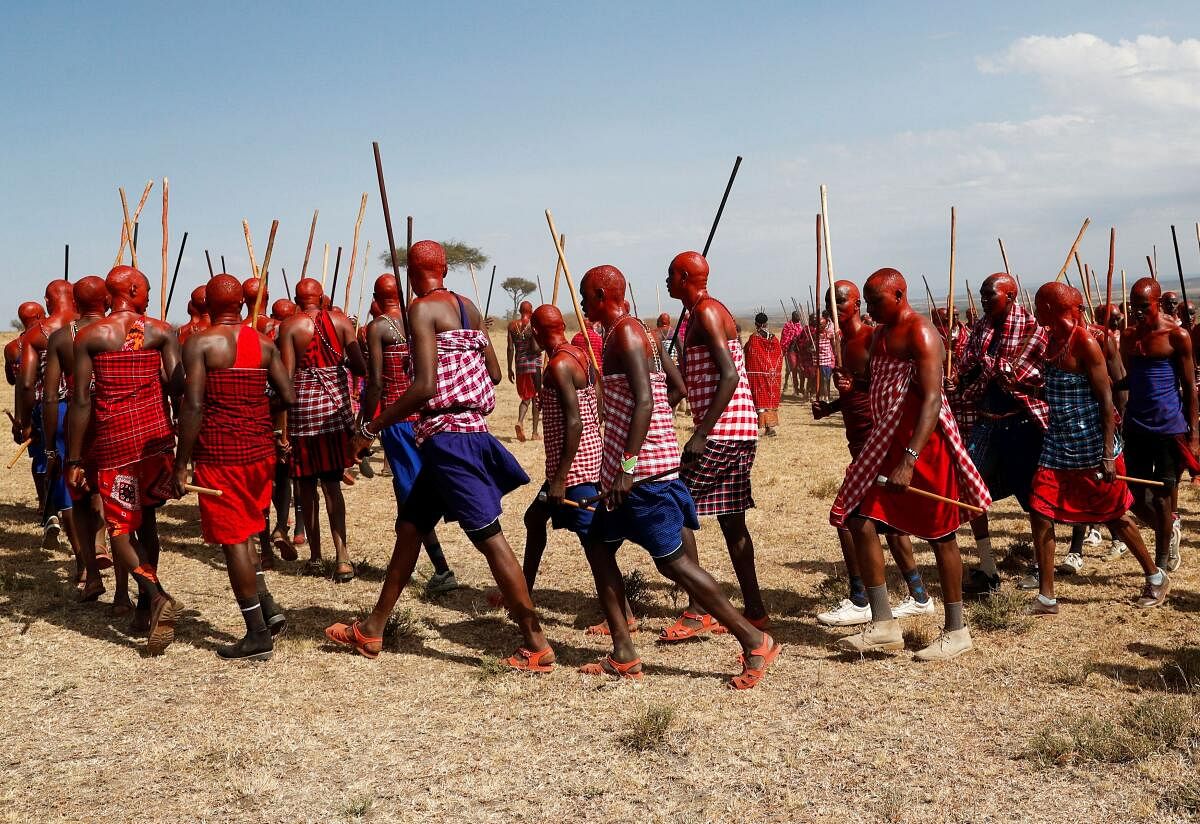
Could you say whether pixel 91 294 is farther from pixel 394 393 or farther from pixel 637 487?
pixel 637 487

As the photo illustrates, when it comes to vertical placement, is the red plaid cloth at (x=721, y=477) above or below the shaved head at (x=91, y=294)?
below

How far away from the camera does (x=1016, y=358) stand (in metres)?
5.98

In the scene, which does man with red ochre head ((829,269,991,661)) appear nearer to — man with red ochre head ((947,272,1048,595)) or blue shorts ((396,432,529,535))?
man with red ochre head ((947,272,1048,595))

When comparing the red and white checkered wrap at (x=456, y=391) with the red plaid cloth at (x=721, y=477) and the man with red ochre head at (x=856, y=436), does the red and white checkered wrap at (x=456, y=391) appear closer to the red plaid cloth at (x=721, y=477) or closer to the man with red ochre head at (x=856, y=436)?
the red plaid cloth at (x=721, y=477)

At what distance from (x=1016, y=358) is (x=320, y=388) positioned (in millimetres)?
4451

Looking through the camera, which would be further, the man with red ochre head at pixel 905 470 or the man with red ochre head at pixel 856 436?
the man with red ochre head at pixel 856 436

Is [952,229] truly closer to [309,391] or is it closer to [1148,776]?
[1148,776]

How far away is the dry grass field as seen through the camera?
3623 millimetres

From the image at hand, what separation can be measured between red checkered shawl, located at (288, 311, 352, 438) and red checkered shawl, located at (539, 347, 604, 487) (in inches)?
76.7

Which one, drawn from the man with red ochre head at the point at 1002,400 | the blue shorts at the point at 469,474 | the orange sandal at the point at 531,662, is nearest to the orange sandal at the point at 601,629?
the orange sandal at the point at 531,662

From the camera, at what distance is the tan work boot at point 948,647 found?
4883 millimetres

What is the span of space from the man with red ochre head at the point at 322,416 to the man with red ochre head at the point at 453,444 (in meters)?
1.93

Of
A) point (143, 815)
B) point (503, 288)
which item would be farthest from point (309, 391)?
point (503, 288)

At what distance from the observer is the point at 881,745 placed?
3990mm
